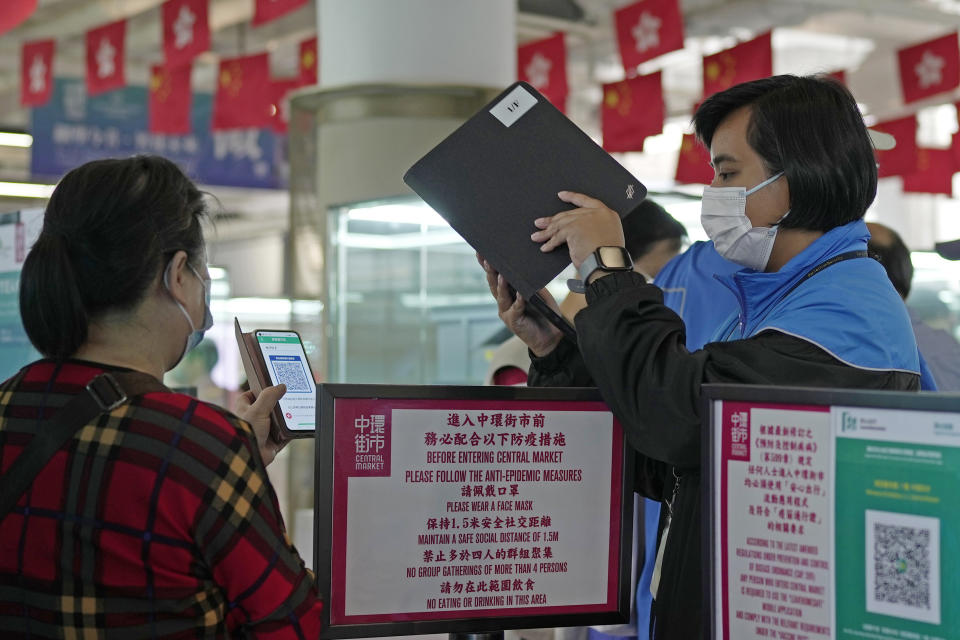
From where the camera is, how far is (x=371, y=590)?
1566mm

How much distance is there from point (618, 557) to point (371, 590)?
0.39m

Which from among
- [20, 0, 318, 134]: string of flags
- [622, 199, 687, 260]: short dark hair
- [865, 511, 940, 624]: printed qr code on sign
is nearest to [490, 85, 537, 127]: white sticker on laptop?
[865, 511, 940, 624]: printed qr code on sign

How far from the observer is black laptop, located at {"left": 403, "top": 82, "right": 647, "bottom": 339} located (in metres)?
1.67

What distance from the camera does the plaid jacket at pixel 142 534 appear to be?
4.37 ft

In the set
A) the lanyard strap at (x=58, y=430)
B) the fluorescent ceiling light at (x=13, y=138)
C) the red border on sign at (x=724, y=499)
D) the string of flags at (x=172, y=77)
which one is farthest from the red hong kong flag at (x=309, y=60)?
the red border on sign at (x=724, y=499)

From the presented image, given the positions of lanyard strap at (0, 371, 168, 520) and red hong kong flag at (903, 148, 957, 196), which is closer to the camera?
lanyard strap at (0, 371, 168, 520)

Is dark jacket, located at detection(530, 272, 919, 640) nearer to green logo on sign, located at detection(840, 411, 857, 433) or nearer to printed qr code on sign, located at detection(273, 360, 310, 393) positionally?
green logo on sign, located at detection(840, 411, 857, 433)

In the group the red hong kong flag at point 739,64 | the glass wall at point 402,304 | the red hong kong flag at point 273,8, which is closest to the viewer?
the glass wall at point 402,304

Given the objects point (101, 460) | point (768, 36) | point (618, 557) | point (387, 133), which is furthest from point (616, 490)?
point (768, 36)

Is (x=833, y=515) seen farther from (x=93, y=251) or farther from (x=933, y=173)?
(x=933, y=173)

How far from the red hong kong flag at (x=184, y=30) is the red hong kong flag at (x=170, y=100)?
56.0 inches

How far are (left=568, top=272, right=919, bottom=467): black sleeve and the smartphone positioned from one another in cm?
47

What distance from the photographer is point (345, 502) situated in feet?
5.08

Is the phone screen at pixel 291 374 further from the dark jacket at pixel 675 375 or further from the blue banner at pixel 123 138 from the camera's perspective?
the blue banner at pixel 123 138
